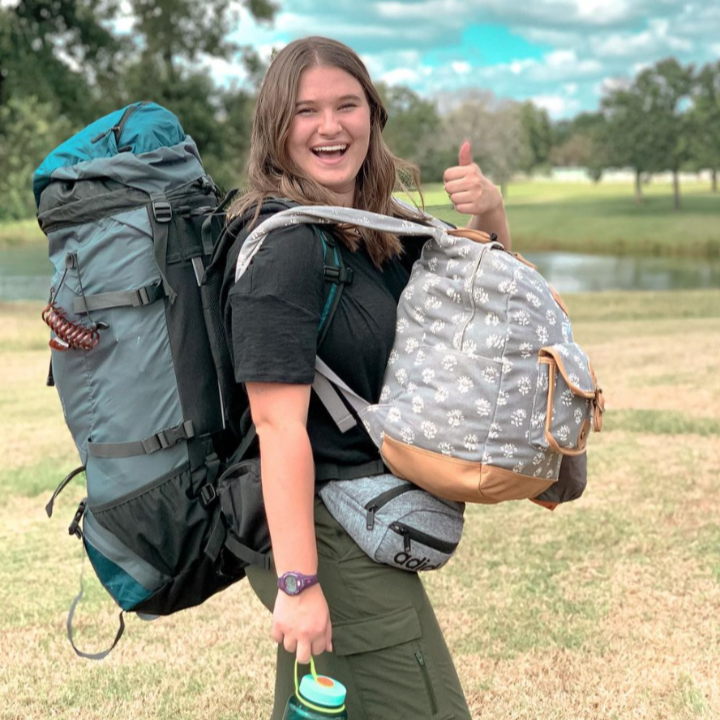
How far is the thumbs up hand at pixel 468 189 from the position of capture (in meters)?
2.29

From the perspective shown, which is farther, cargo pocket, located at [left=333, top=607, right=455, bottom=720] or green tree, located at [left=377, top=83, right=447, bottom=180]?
green tree, located at [left=377, top=83, right=447, bottom=180]

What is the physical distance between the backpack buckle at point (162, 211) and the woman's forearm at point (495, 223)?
752mm

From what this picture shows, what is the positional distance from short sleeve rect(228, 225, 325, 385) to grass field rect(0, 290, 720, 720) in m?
2.09

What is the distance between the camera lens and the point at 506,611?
4199 millimetres

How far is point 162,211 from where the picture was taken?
2.03 meters

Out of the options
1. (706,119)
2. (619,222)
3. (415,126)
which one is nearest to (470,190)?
(619,222)

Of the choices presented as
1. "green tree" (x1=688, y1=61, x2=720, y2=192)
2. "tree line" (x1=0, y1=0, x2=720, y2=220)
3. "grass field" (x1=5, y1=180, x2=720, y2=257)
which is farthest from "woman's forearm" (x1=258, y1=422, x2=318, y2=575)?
"green tree" (x1=688, y1=61, x2=720, y2=192)

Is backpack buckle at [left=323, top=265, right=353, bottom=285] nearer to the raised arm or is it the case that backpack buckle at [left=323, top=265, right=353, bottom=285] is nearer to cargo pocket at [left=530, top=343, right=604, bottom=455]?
the raised arm

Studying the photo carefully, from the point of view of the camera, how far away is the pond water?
2905cm

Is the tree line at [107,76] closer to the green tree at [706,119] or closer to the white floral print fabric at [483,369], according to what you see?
the white floral print fabric at [483,369]

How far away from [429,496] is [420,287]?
411 millimetres

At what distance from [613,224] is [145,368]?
5613cm

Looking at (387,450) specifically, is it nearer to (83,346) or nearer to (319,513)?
(319,513)

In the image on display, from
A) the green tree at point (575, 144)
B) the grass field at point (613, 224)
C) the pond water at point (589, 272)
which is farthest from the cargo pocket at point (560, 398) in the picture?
the green tree at point (575, 144)
